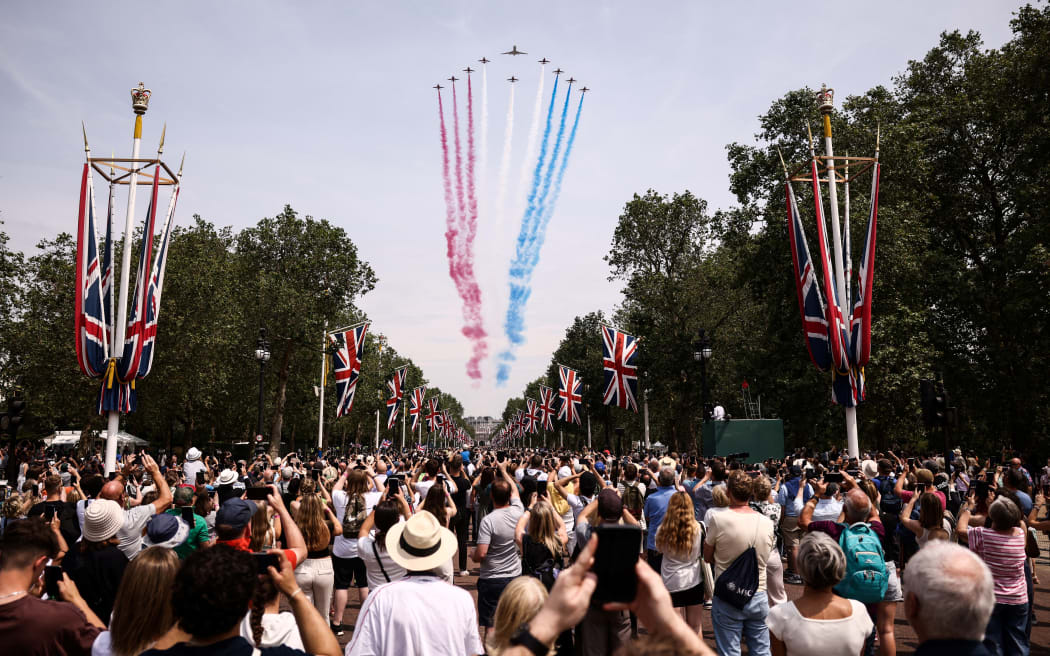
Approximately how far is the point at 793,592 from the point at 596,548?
412 inches

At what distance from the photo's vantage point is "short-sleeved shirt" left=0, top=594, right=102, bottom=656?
11.4ft

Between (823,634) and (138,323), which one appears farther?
(138,323)

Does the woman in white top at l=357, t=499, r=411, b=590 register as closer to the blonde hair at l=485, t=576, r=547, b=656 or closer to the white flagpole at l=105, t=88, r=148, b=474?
the blonde hair at l=485, t=576, r=547, b=656

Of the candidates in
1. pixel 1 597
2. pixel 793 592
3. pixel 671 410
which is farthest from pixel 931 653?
pixel 671 410

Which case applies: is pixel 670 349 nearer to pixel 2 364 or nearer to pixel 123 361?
pixel 123 361

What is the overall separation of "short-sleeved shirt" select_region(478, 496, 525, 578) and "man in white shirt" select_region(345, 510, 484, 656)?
9.24 feet

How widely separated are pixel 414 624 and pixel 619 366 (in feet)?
88.9

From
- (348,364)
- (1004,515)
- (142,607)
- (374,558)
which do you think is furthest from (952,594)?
(348,364)

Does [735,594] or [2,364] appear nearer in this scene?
[735,594]

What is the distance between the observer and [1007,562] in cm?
613

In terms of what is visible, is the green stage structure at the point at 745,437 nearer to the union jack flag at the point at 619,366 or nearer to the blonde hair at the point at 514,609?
the union jack flag at the point at 619,366

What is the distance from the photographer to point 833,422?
92.9 ft

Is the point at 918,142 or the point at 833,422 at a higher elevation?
the point at 918,142

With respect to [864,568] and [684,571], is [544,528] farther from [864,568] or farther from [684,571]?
[864,568]
